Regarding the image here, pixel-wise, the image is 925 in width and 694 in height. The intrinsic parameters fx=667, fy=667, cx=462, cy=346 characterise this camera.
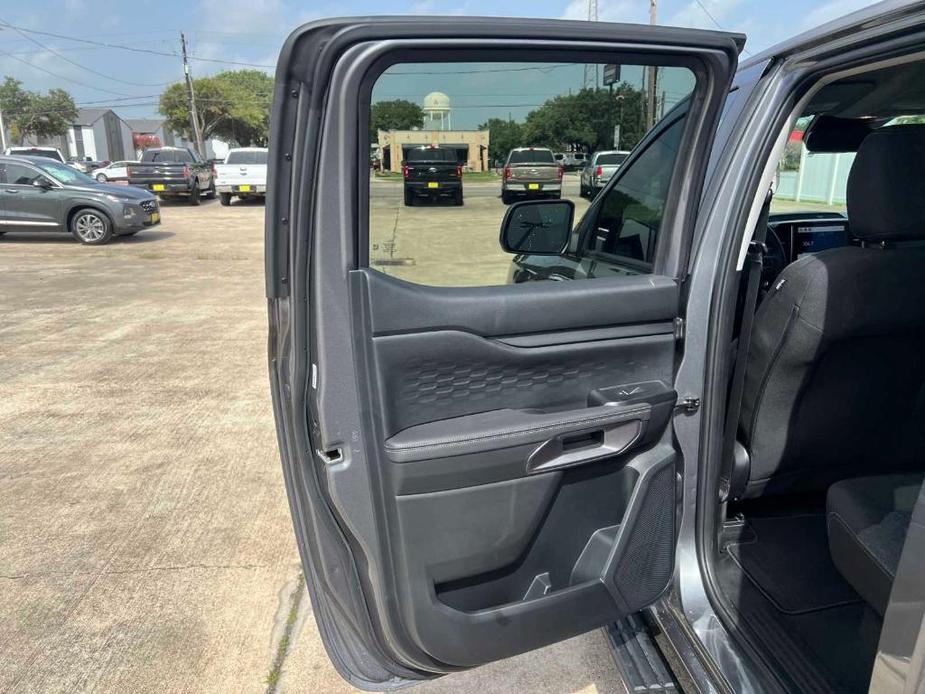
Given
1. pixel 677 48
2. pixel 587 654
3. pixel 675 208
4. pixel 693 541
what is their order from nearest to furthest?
1. pixel 677 48
2. pixel 675 208
3. pixel 693 541
4. pixel 587 654

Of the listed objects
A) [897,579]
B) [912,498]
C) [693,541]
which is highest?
[897,579]

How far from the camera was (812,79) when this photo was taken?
172cm

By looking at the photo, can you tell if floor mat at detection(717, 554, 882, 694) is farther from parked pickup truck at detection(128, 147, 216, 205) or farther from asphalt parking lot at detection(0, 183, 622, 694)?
parked pickup truck at detection(128, 147, 216, 205)

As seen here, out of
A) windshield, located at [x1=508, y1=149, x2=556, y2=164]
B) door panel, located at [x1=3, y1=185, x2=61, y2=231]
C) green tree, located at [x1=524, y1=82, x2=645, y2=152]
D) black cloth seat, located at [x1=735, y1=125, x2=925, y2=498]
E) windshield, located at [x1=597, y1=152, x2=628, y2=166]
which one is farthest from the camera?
door panel, located at [x1=3, y1=185, x2=61, y2=231]

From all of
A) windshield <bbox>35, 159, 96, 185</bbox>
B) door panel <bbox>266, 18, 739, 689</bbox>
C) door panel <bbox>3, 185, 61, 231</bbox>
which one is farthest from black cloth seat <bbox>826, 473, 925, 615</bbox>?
windshield <bbox>35, 159, 96, 185</bbox>

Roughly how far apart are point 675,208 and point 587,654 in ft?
5.20

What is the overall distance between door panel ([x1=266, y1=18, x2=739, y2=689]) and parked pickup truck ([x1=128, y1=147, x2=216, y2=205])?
20772mm

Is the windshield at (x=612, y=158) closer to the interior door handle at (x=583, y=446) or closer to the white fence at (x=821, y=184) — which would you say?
the interior door handle at (x=583, y=446)

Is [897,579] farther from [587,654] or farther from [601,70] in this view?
[587,654]

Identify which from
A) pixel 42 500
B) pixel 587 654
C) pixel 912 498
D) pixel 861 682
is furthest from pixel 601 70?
pixel 42 500

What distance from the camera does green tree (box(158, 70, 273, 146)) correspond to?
Answer: 5506cm

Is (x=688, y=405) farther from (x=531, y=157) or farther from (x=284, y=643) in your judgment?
(x=284, y=643)

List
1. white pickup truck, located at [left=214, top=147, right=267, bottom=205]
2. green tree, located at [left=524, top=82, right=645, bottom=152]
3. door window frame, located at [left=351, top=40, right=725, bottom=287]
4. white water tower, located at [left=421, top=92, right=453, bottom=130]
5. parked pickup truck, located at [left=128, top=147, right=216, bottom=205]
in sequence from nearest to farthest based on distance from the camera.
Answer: door window frame, located at [left=351, top=40, right=725, bottom=287] < white water tower, located at [left=421, top=92, right=453, bottom=130] < green tree, located at [left=524, top=82, right=645, bottom=152] < white pickup truck, located at [left=214, top=147, right=267, bottom=205] < parked pickup truck, located at [left=128, top=147, right=216, bottom=205]

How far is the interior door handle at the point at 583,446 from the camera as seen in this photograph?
1.55m
